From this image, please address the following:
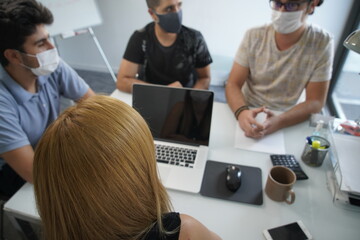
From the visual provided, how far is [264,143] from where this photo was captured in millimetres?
1029

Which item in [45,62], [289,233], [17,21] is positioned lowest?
[289,233]

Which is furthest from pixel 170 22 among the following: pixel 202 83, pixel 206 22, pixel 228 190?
pixel 206 22

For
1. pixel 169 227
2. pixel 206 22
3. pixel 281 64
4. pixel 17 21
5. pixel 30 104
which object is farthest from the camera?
pixel 206 22

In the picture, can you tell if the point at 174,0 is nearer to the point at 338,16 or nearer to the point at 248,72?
the point at 248,72

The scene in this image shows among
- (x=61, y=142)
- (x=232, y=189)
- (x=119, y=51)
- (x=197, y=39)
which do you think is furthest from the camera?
(x=119, y=51)

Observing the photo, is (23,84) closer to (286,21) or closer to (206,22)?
(286,21)

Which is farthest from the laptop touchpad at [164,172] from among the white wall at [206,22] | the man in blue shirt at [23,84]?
the white wall at [206,22]

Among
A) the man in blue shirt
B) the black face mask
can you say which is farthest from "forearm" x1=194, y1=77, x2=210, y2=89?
the man in blue shirt

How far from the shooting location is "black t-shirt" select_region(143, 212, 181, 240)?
21.0 inches

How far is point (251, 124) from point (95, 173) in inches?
31.3

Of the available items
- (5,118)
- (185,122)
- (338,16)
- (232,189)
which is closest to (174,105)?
(185,122)

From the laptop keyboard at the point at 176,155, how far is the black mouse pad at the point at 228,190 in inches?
2.8

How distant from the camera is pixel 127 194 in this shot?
0.48m

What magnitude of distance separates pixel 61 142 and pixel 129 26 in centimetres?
258
